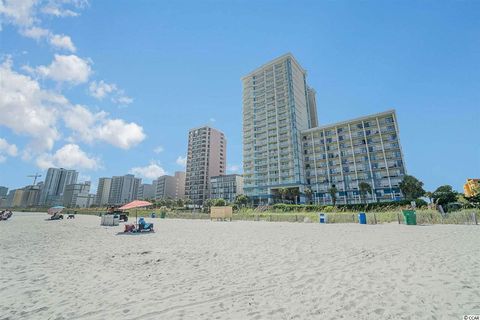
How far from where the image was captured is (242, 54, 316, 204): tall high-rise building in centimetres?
7394

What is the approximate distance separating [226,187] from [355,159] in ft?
192

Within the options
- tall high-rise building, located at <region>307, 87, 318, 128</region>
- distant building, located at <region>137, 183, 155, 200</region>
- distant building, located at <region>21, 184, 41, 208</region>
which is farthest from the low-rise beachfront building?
distant building, located at <region>21, 184, 41, 208</region>

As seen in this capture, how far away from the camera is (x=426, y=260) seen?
271 inches

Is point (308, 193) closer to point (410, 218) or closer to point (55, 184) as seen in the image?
point (410, 218)

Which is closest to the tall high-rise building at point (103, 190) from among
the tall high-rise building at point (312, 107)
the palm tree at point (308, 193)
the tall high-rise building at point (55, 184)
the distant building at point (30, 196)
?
the tall high-rise building at point (55, 184)

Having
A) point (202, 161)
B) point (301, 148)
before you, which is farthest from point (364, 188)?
point (202, 161)

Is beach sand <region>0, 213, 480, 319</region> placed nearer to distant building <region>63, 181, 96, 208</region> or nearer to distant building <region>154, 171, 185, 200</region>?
distant building <region>154, 171, 185, 200</region>

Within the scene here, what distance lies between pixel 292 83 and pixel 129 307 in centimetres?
8395

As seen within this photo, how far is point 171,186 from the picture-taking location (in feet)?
456

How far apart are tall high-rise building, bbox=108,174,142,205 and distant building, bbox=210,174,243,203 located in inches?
3532

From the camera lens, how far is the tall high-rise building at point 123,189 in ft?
547

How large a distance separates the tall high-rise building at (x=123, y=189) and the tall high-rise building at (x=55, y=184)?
3705cm

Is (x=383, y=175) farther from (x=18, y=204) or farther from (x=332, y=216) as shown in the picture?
(x=18, y=204)

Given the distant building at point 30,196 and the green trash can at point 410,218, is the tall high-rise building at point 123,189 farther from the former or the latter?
the green trash can at point 410,218
